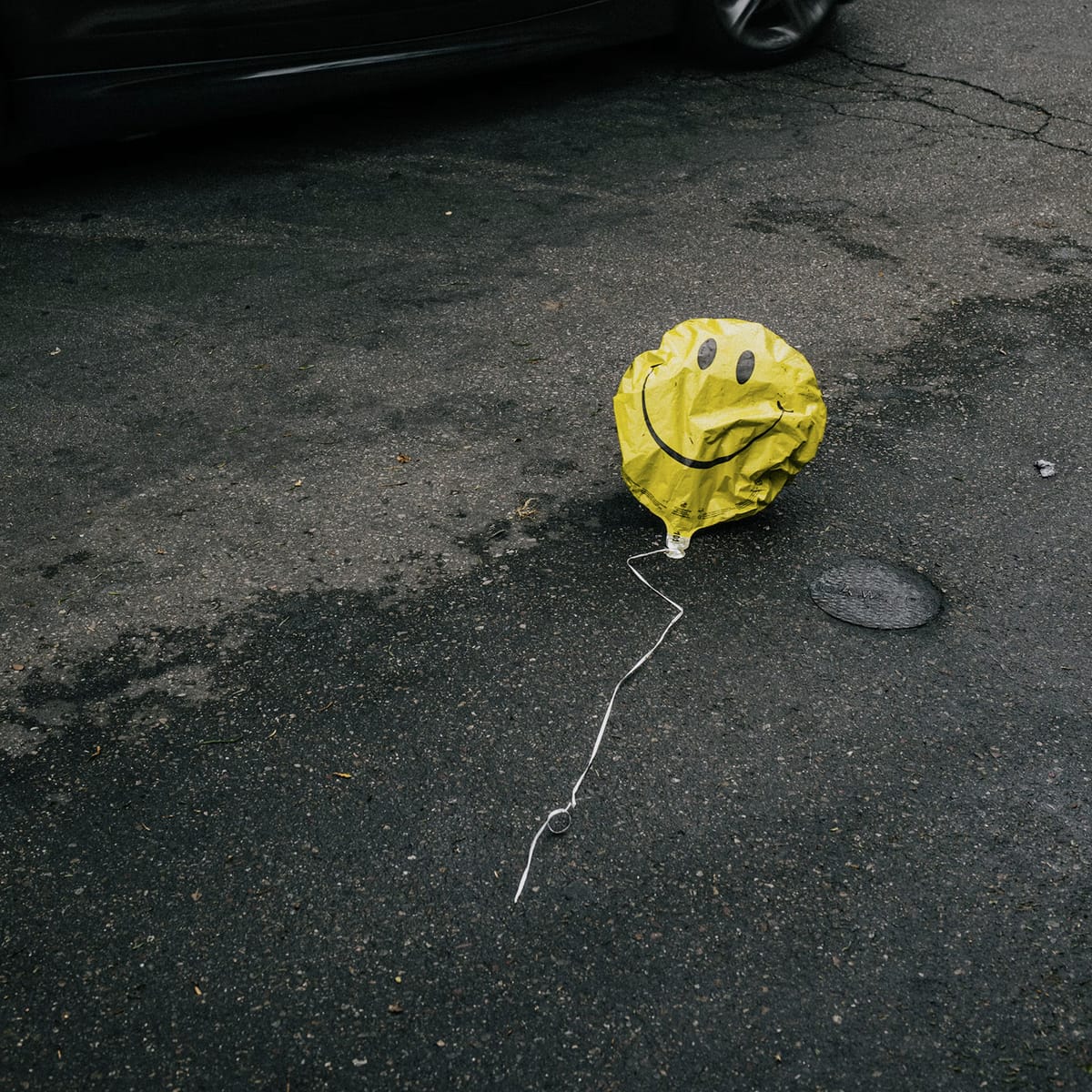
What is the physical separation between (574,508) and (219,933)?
1686 millimetres

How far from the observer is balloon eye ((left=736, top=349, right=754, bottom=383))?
3.20 meters

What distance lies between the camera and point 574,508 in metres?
3.57

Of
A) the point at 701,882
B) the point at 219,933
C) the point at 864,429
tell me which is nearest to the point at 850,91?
the point at 864,429

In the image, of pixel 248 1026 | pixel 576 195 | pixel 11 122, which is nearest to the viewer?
pixel 248 1026

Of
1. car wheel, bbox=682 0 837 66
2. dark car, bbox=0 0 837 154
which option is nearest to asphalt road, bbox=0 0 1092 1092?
dark car, bbox=0 0 837 154

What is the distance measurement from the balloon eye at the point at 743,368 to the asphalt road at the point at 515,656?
50cm

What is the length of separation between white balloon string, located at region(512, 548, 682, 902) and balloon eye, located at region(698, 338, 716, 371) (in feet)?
1.80

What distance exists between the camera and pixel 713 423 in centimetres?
321

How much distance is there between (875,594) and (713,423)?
25.5 inches

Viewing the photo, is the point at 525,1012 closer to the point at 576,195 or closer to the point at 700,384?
the point at 700,384

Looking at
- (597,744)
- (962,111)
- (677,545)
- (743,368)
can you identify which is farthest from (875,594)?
(962,111)

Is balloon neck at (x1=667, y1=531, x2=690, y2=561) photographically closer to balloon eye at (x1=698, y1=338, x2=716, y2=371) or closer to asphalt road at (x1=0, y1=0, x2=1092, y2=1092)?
asphalt road at (x1=0, y1=0, x2=1092, y2=1092)

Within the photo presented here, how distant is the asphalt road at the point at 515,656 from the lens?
7.30 ft

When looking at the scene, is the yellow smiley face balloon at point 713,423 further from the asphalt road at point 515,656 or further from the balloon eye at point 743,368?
the asphalt road at point 515,656
